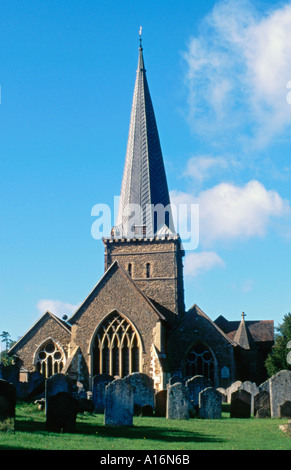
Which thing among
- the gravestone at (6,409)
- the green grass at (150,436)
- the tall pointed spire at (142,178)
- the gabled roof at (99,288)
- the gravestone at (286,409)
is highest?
the tall pointed spire at (142,178)

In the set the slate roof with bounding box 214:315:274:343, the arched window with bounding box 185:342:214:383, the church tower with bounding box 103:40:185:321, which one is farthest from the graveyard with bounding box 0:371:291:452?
the slate roof with bounding box 214:315:274:343

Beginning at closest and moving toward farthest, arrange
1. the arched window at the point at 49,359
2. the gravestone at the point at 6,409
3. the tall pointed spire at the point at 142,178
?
1. the gravestone at the point at 6,409
2. the arched window at the point at 49,359
3. the tall pointed spire at the point at 142,178

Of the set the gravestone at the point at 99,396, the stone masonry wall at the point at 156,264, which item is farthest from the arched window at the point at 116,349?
the gravestone at the point at 99,396

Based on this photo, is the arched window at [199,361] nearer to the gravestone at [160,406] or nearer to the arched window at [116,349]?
the arched window at [116,349]

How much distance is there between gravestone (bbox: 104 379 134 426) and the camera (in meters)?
12.8

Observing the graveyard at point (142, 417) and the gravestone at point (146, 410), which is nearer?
the graveyard at point (142, 417)

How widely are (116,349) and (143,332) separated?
171cm

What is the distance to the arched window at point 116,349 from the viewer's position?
26.0m

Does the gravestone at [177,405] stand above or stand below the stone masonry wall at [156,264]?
below

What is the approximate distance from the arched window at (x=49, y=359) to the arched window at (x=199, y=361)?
22.4 feet

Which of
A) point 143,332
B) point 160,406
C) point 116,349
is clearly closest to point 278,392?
point 160,406

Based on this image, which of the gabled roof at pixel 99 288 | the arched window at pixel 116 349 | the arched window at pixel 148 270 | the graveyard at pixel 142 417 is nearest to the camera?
the graveyard at pixel 142 417
